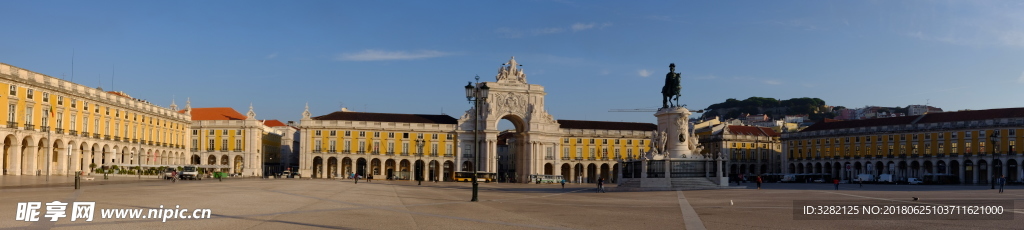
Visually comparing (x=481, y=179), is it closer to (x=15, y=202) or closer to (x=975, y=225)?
(x=15, y=202)

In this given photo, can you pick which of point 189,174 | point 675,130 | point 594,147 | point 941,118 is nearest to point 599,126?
point 594,147

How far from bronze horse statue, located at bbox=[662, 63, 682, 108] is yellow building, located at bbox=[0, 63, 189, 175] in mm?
35900

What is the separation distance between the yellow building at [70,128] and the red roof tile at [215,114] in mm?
20068

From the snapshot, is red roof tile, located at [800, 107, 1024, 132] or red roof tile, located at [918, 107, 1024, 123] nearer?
red roof tile, located at [918, 107, 1024, 123]

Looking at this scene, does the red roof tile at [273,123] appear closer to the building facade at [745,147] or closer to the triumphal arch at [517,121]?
the triumphal arch at [517,121]

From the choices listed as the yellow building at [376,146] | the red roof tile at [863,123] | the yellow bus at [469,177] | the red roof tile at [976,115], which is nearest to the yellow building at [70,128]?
the yellow building at [376,146]

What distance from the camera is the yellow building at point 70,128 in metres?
59.7

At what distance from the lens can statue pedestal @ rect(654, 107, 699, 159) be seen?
46.0 meters

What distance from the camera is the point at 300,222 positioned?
690 inches

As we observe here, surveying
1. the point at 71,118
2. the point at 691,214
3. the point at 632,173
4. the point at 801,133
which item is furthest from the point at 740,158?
the point at 691,214

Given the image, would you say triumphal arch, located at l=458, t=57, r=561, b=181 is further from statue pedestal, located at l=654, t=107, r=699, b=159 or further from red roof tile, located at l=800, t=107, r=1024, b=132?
statue pedestal, located at l=654, t=107, r=699, b=159

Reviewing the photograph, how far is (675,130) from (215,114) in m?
82.7

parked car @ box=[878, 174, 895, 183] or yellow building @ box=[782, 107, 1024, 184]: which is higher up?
yellow building @ box=[782, 107, 1024, 184]

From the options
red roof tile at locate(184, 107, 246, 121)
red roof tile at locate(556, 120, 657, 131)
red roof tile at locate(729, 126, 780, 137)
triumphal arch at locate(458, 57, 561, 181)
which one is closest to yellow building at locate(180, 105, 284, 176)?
red roof tile at locate(184, 107, 246, 121)
